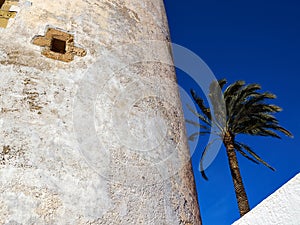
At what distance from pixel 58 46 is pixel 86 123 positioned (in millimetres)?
770

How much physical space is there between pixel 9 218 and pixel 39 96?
884 millimetres

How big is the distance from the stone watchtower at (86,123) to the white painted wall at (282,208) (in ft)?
3.61

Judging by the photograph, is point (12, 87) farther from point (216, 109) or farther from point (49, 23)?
point (216, 109)

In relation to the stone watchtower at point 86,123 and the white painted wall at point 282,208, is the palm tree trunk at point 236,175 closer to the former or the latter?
the stone watchtower at point 86,123

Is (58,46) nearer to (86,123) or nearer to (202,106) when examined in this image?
(86,123)

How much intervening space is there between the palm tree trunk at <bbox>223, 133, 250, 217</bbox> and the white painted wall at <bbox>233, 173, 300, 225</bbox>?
318 inches

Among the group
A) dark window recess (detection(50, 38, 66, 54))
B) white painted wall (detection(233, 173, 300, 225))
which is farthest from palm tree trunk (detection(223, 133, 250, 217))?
white painted wall (detection(233, 173, 300, 225))

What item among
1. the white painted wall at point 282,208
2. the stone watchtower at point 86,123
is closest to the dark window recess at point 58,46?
the stone watchtower at point 86,123

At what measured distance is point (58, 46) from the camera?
2.84 m

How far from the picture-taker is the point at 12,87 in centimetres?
246

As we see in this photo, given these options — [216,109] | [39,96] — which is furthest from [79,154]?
[216,109]

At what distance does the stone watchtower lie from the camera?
84.8 inches

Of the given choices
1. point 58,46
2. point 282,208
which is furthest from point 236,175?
point 282,208

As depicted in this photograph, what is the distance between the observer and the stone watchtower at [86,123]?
2154mm
